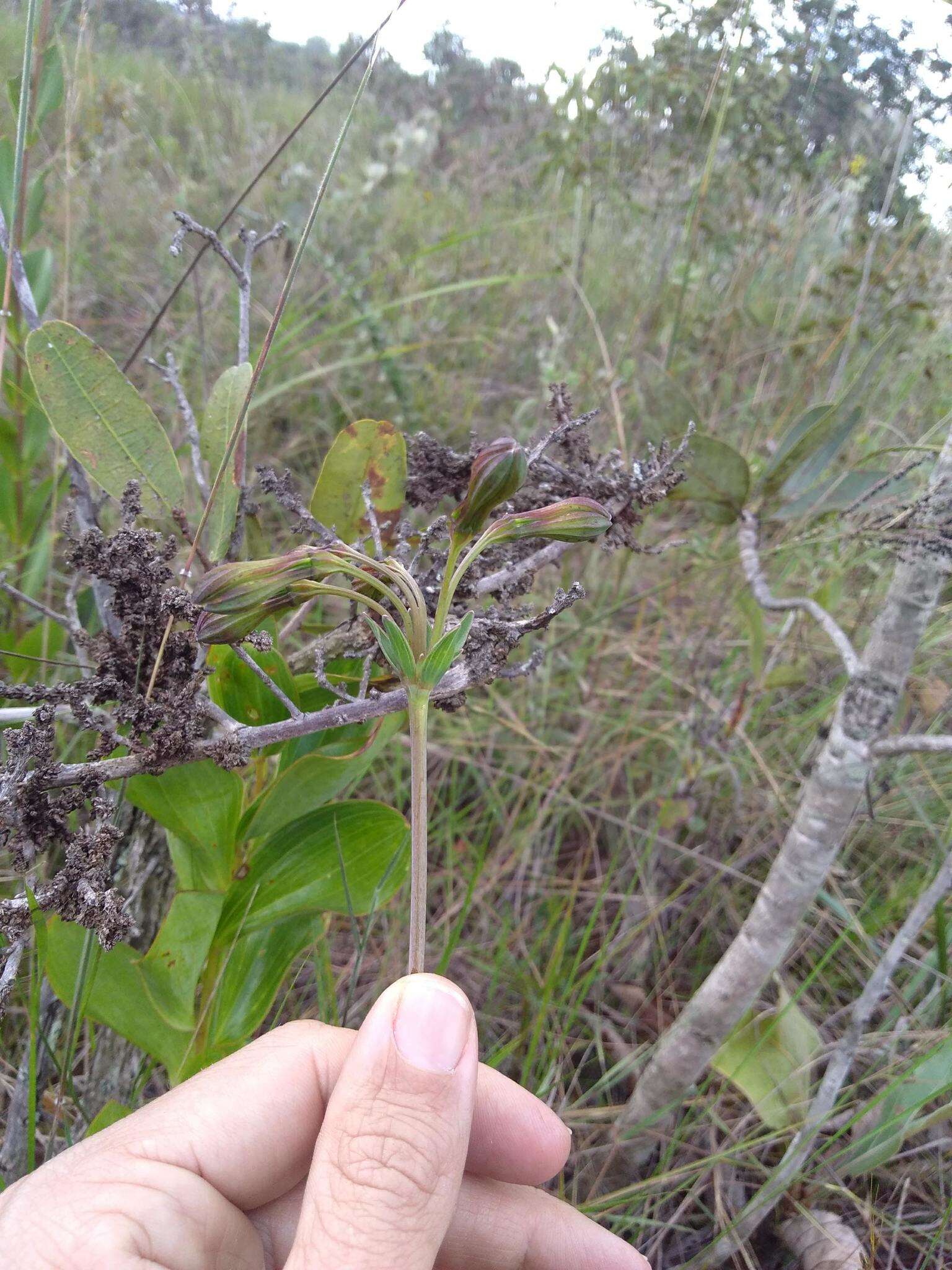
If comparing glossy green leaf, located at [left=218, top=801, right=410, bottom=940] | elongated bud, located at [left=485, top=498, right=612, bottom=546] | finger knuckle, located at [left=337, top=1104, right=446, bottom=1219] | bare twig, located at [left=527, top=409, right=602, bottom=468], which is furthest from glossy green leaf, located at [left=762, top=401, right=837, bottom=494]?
finger knuckle, located at [left=337, top=1104, right=446, bottom=1219]

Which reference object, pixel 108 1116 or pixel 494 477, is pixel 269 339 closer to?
pixel 494 477

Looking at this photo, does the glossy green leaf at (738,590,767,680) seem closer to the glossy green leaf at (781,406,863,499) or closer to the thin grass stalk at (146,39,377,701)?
the glossy green leaf at (781,406,863,499)

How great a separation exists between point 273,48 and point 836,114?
5.21 meters

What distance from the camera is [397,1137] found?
0.78m

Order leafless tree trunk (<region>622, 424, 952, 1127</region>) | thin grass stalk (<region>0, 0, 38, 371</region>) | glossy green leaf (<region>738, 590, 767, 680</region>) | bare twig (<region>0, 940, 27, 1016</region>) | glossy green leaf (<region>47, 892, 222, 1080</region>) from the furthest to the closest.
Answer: glossy green leaf (<region>738, 590, 767, 680</region>)
leafless tree trunk (<region>622, 424, 952, 1127</region>)
glossy green leaf (<region>47, 892, 222, 1080</region>)
thin grass stalk (<region>0, 0, 38, 371</region>)
bare twig (<region>0, 940, 27, 1016</region>)

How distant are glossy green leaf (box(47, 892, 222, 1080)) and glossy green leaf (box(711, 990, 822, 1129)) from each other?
919 millimetres

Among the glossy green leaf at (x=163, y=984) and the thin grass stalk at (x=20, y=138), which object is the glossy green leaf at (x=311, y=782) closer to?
the glossy green leaf at (x=163, y=984)

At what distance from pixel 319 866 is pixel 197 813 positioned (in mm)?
169

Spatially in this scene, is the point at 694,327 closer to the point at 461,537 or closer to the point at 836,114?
the point at 836,114

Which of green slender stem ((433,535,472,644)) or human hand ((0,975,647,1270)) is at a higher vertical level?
green slender stem ((433,535,472,644))

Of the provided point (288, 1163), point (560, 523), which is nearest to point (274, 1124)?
point (288, 1163)

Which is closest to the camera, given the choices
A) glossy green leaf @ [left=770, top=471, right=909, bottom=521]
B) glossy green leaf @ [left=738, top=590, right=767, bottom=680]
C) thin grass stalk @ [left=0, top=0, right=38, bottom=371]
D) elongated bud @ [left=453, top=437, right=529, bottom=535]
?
elongated bud @ [left=453, top=437, right=529, bottom=535]

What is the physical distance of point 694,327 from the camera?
2824mm

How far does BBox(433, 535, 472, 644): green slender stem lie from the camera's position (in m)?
0.74
